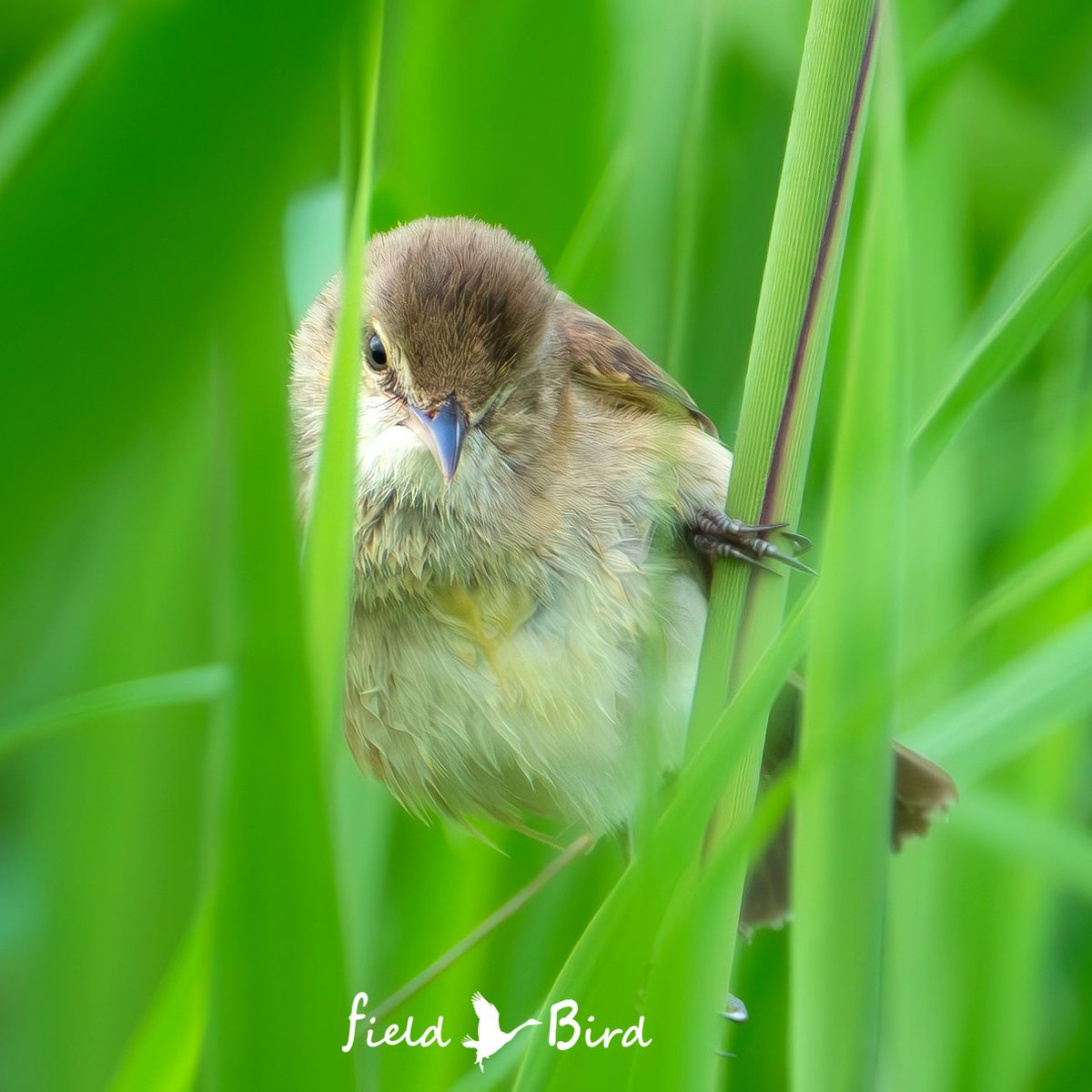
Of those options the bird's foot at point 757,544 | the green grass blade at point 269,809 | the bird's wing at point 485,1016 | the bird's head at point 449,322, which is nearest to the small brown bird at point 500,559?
the bird's head at point 449,322

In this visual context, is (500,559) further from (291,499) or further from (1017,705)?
(291,499)

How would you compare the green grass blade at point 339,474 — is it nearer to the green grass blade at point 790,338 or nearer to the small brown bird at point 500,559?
the green grass blade at point 790,338

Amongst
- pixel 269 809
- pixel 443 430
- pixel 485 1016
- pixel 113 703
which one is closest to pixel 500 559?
pixel 443 430

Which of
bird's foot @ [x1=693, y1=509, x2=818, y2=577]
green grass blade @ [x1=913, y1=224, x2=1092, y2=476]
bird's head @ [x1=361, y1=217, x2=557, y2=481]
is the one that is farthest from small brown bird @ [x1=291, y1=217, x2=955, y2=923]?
green grass blade @ [x1=913, y1=224, x2=1092, y2=476]

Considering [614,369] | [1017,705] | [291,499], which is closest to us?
[291,499]

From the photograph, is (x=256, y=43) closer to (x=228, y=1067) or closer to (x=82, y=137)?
(x=82, y=137)

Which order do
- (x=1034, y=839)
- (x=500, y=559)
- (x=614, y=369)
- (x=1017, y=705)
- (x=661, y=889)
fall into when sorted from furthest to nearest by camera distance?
(x=614, y=369) < (x=500, y=559) < (x=1034, y=839) < (x=1017, y=705) < (x=661, y=889)

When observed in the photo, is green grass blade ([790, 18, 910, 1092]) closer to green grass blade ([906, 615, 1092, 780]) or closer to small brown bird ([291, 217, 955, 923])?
green grass blade ([906, 615, 1092, 780])

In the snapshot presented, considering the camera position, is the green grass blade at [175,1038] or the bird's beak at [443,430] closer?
the green grass blade at [175,1038]
